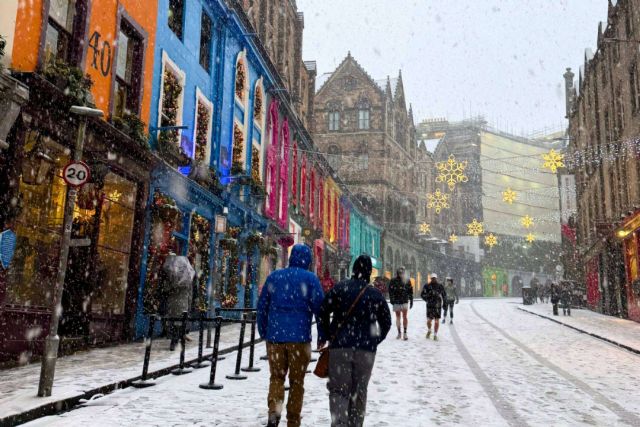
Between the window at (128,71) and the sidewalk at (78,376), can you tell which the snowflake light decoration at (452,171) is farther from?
the sidewalk at (78,376)

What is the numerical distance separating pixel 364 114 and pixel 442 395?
157 ft

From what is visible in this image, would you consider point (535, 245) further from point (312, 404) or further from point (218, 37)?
point (312, 404)

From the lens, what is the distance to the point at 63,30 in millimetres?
9711

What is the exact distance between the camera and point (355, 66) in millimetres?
54156

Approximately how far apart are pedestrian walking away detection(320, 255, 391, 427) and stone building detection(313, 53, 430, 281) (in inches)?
1771

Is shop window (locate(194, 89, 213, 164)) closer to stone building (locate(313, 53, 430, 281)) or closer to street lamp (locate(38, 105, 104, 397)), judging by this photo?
street lamp (locate(38, 105, 104, 397))

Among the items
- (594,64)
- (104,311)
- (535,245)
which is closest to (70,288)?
(104,311)

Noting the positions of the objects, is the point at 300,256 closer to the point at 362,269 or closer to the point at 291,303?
the point at 291,303

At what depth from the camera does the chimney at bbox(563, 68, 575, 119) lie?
4062 centimetres

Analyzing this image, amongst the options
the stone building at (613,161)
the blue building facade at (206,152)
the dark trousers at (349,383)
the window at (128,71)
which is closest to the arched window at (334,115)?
the stone building at (613,161)

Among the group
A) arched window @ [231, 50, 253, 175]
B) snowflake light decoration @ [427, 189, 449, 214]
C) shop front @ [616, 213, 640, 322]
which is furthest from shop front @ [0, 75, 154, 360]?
shop front @ [616, 213, 640, 322]

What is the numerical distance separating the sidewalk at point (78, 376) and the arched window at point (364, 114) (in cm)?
4322

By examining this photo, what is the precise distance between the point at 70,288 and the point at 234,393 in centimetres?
539

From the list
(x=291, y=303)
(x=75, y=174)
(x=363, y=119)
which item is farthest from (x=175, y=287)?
(x=363, y=119)
